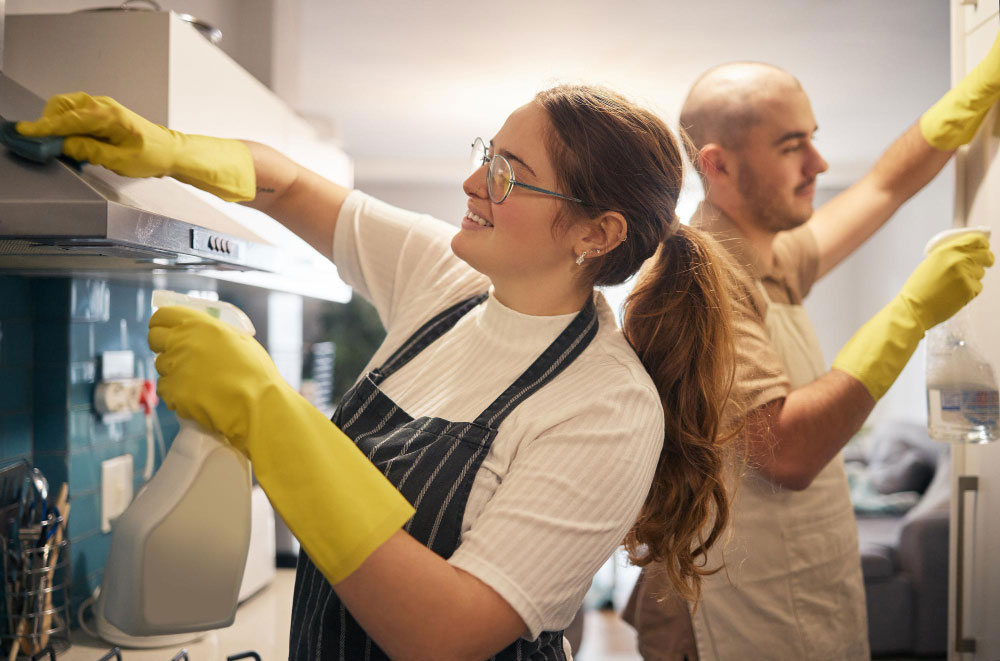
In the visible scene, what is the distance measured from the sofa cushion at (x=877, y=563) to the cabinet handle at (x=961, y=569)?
2.33 meters

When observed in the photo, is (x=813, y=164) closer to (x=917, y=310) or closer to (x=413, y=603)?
(x=917, y=310)

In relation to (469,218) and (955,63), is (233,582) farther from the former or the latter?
(955,63)

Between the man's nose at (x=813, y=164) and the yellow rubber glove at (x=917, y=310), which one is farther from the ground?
the man's nose at (x=813, y=164)

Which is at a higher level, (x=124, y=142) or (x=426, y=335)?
(x=124, y=142)

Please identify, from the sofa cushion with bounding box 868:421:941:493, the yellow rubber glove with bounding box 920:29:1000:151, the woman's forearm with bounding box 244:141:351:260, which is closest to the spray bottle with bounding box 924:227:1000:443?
the yellow rubber glove with bounding box 920:29:1000:151

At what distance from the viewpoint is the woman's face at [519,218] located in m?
Answer: 0.96

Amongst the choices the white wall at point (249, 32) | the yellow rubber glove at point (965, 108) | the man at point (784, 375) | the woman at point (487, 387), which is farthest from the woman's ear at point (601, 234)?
the white wall at point (249, 32)

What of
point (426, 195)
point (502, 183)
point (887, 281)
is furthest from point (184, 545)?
point (887, 281)

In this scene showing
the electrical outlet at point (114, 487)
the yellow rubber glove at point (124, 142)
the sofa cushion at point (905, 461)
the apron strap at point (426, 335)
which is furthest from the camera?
the sofa cushion at point (905, 461)

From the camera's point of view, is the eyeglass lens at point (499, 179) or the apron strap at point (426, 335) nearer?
the eyeglass lens at point (499, 179)

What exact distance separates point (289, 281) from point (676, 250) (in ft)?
2.51

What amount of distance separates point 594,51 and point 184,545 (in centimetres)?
331

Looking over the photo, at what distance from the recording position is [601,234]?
1016mm

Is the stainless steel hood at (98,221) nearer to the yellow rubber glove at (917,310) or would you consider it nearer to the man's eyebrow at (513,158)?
the man's eyebrow at (513,158)
